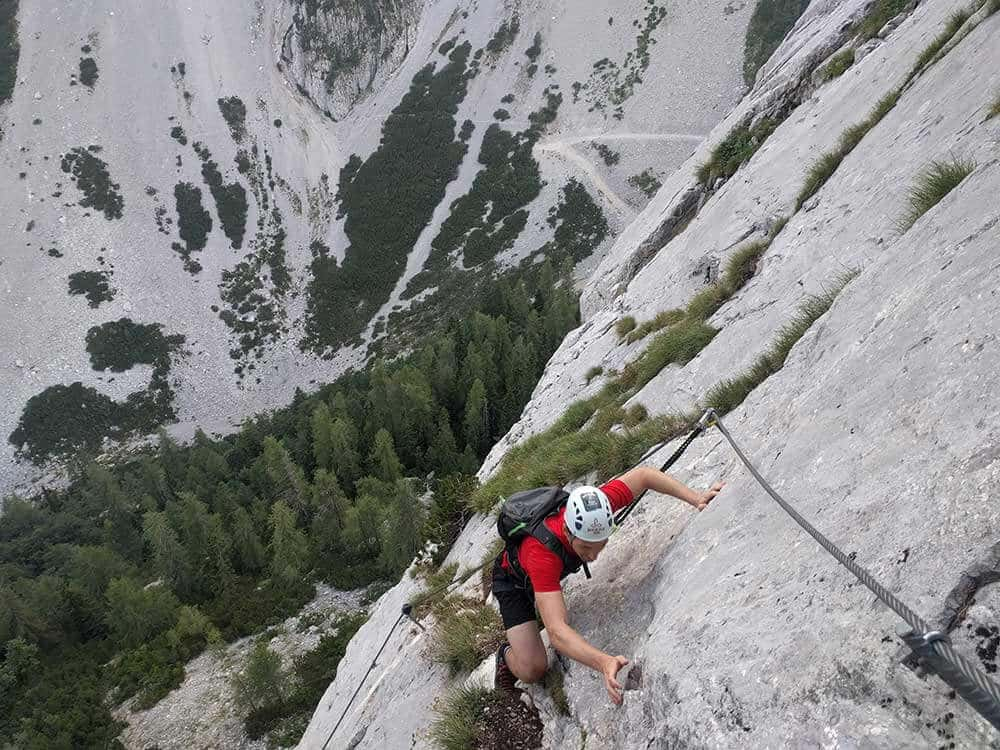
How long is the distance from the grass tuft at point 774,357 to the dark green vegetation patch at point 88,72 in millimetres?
160512

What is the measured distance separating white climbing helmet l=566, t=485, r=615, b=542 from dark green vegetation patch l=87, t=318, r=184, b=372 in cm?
11801

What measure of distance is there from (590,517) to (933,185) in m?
5.92

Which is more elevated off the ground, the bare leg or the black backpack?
the black backpack

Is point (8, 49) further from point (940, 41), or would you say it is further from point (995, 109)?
point (995, 109)

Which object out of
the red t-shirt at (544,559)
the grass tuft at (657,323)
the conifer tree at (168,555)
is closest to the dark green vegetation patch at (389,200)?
the conifer tree at (168,555)

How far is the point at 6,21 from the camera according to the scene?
128m

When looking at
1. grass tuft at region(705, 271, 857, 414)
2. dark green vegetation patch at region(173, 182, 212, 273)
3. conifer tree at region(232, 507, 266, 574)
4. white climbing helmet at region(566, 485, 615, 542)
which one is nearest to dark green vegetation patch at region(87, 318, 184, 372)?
dark green vegetation patch at region(173, 182, 212, 273)

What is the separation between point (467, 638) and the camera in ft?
24.9

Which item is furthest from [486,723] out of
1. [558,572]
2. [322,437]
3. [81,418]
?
[81,418]

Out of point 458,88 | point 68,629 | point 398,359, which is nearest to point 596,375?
point 68,629

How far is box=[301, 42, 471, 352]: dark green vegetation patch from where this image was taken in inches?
4604

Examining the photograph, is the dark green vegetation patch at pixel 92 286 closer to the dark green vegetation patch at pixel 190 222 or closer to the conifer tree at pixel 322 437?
the dark green vegetation patch at pixel 190 222

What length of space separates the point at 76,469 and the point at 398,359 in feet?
187

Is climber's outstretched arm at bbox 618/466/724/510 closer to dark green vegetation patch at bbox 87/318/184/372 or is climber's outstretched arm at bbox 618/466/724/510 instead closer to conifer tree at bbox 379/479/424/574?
conifer tree at bbox 379/479/424/574
